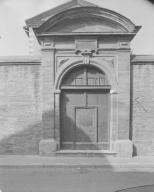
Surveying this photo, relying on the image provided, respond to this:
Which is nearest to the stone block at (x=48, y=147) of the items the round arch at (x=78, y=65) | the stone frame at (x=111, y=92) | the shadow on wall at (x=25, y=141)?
the stone frame at (x=111, y=92)

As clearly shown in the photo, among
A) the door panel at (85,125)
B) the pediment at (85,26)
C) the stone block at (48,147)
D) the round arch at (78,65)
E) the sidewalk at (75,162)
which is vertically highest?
the pediment at (85,26)

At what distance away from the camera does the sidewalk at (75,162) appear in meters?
10.5

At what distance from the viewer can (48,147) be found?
39.4 ft

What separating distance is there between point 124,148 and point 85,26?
4.89 meters

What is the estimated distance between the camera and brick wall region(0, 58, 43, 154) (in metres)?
12.5

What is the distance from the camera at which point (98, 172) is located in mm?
9688

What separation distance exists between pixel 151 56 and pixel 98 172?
5.23m

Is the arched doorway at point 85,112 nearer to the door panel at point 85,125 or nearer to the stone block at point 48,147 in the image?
the door panel at point 85,125

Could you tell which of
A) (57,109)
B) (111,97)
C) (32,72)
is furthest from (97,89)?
(32,72)

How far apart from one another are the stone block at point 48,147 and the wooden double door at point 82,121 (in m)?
0.52

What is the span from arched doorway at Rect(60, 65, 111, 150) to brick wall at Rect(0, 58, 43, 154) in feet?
3.41

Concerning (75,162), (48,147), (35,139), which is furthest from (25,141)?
(75,162)

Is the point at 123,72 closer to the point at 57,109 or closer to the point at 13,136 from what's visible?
the point at 57,109

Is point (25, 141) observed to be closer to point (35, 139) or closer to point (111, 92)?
point (35, 139)
